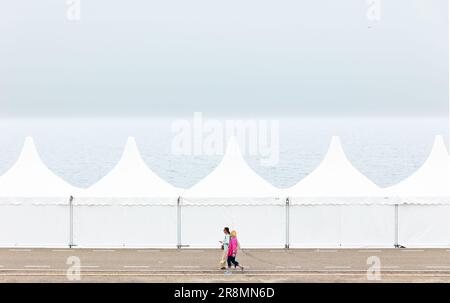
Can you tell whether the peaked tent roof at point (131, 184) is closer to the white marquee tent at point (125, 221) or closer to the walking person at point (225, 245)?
the white marquee tent at point (125, 221)

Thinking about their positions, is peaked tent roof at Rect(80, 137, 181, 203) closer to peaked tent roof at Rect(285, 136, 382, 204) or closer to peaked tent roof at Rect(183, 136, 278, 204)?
peaked tent roof at Rect(183, 136, 278, 204)

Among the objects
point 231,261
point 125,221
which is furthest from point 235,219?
point 231,261

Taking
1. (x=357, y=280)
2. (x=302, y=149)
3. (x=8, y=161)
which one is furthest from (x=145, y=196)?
(x=302, y=149)

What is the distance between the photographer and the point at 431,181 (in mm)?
29469

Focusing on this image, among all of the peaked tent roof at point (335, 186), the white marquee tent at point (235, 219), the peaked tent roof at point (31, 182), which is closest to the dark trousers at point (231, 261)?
the white marquee tent at point (235, 219)

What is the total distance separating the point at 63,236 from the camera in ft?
88.6

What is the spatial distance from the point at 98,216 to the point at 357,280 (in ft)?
32.9

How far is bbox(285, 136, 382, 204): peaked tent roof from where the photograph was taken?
27.2 m

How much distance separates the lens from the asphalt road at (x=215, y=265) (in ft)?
70.6

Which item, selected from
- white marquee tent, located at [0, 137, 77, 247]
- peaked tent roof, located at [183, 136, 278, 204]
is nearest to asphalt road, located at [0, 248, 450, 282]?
white marquee tent, located at [0, 137, 77, 247]

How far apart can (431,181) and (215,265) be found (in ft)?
33.7

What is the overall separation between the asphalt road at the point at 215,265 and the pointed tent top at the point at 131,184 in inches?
96.0
